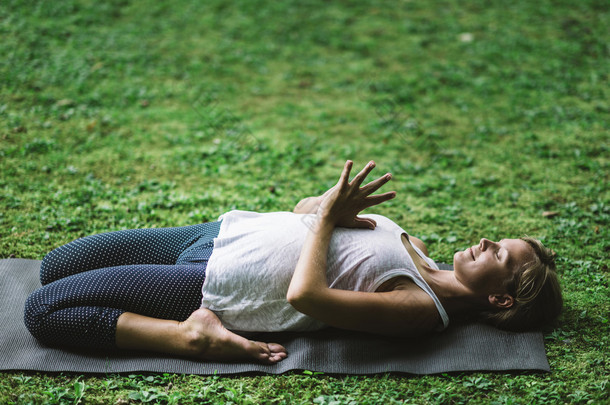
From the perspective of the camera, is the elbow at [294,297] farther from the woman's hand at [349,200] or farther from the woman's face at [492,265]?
the woman's face at [492,265]

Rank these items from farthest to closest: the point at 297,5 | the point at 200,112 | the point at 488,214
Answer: the point at 297,5, the point at 200,112, the point at 488,214

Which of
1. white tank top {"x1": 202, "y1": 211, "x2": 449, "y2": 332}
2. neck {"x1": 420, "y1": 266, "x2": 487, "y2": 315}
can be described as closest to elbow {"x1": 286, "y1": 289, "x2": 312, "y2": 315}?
white tank top {"x1": 202, "y1": 211, "x2": 449, "y2": 332}

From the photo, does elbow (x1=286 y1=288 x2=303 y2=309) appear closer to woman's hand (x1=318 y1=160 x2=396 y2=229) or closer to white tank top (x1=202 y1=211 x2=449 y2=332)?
white tank top (x1=202 y1=211 x2=449 y2=332)

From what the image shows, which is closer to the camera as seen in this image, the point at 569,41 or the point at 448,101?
the point at 448,101

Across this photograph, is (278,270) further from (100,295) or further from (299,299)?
(100,295)

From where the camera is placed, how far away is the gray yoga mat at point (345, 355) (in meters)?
2.90

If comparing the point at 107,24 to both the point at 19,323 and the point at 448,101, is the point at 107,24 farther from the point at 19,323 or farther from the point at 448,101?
the point at 19,323

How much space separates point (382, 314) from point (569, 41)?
25.4 ft

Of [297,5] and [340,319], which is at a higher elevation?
[297,5]

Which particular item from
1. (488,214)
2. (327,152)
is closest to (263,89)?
(327,152)

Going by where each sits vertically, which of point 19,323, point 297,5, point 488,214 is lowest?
point 488,214

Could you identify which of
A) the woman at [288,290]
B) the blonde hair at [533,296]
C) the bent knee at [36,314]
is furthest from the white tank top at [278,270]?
the bent knee at [36,314]

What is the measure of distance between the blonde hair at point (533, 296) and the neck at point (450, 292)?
158mm

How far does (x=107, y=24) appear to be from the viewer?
339 inches
